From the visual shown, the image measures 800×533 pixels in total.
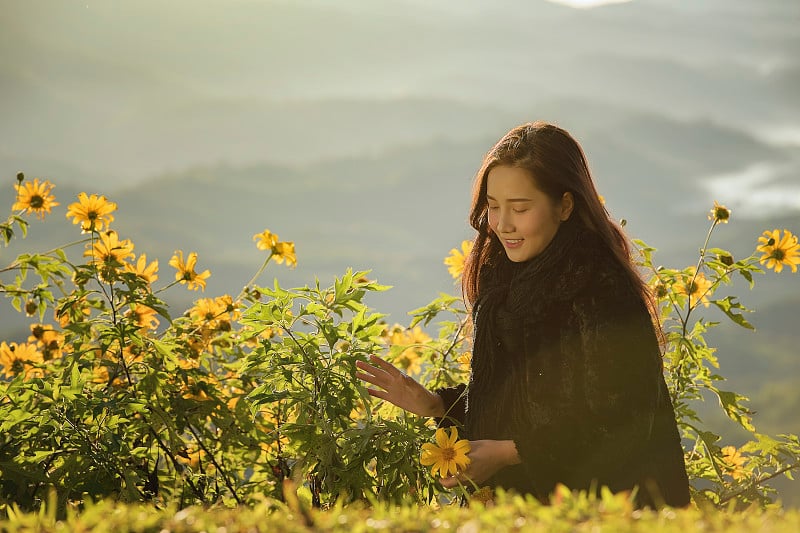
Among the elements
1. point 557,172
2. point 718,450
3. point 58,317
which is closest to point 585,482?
point 557,172

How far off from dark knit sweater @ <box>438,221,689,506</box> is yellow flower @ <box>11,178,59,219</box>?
5.97 ft

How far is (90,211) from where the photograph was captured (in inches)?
122

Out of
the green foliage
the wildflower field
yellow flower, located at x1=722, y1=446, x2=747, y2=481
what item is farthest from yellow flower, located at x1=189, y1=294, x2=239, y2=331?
yellow flower, located at x1=722, y1=446, x2=747, y2=481

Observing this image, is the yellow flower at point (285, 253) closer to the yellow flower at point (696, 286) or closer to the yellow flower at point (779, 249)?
the yellow flower at point (696, 286)

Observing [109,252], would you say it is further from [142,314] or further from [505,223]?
[505,223]

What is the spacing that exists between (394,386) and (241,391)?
1037 mm

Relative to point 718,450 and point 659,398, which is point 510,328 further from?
point 718,450

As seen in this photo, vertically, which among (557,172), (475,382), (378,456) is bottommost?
(378,456)

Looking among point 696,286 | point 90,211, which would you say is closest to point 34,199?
point 90,211

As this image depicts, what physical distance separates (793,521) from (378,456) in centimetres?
145

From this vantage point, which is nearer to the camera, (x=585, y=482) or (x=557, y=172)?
(x=585, y=482)

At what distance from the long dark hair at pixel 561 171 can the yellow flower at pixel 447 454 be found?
635 mm

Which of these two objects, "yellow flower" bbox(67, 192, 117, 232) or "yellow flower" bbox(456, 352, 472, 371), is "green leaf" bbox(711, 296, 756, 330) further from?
"yellow flower" bbox(67, 192, 117, 232)

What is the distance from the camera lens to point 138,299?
2955 millimetres
